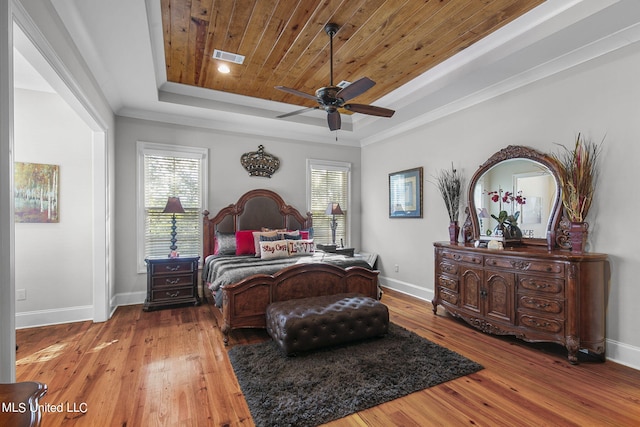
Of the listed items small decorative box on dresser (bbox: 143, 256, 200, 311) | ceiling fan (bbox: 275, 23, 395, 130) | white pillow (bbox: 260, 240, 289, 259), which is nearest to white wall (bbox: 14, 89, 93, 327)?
small decorative box on dresser (bbox: 143, 256, 200, 311)

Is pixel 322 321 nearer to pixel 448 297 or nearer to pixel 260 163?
pixel 448 297

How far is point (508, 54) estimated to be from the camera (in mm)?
2990

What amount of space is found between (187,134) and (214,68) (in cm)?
155

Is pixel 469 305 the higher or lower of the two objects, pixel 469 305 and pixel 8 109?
the lower

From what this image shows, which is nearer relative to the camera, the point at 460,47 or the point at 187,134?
the point at 460,47

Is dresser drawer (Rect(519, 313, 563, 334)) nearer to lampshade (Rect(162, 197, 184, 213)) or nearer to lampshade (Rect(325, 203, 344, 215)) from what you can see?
lampshade (Rect(325, 203, 344, 215))

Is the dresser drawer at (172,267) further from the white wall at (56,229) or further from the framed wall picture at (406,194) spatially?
the framed wall picture at (406,194)

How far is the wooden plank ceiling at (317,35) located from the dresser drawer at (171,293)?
110 inches

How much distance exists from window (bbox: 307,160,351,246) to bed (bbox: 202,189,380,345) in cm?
37

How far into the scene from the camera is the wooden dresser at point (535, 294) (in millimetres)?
2674

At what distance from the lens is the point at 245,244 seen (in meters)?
4.69

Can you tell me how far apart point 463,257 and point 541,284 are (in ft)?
2.82

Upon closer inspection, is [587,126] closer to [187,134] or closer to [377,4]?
[377,4]

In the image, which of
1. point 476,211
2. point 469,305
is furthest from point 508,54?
point 469,305
